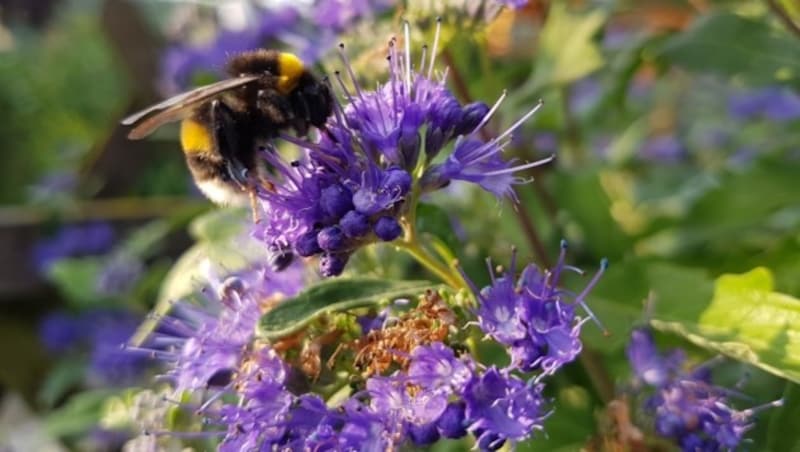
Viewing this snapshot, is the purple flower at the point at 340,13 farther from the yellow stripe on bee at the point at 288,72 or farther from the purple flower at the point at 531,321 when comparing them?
the purple flower at the point at 531,321

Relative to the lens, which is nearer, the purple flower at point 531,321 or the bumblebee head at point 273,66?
the purple flower at point 531,321

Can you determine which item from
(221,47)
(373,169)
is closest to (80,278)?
(221,47)

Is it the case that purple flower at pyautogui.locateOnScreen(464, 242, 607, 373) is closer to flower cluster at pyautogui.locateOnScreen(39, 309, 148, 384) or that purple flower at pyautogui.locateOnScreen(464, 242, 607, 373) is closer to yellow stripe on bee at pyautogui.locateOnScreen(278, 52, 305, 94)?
yellow stripe on bee at pyautogui.locateOnScreen(278, 52, 305, 94)

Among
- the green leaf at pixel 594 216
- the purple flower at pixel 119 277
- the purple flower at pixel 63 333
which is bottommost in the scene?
the purple flower at pixel 63 333

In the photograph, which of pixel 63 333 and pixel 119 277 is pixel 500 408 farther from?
pixel 63 333

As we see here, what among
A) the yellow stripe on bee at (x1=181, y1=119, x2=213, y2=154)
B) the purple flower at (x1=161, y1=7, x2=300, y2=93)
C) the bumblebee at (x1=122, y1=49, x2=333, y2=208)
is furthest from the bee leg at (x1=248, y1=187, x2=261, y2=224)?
the purple flower at (x1=161, y1=7, x2=300, y2=93)

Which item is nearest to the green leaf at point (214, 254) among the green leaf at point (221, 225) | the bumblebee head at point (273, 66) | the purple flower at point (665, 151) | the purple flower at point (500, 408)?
the green leaf at point (221, 225)
